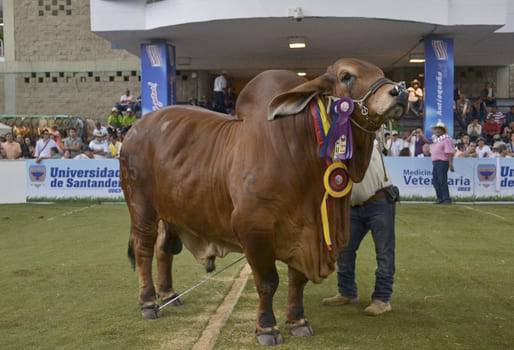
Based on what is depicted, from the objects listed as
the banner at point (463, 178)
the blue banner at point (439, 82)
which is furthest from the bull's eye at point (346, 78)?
the blue banner at point (439, 82)

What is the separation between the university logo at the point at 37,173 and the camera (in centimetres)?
1662

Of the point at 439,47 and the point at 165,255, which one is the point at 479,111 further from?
the point at 165,255

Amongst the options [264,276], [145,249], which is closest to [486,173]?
[145,249]

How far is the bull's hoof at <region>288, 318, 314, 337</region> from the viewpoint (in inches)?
204

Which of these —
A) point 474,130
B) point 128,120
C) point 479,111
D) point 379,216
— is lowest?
point 379,216

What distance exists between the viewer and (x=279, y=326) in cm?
547

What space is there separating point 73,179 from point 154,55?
4736 mm

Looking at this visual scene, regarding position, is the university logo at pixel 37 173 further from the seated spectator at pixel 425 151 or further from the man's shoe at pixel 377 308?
the man's shoe at pixel 377 308

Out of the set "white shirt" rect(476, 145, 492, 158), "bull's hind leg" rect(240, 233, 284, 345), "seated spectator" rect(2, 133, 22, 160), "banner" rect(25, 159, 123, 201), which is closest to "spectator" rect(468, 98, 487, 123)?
"white shirt" rect(476, 145, 492, 158)

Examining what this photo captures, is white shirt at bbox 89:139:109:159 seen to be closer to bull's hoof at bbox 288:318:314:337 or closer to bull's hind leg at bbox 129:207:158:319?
bull's hind leg at bbox 129:207:158:319

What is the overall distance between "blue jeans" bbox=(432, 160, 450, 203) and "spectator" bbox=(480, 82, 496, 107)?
934 cm

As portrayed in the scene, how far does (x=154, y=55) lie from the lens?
19.1 meters

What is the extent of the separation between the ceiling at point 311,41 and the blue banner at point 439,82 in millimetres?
404

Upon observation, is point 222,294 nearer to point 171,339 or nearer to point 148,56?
point 171,339
